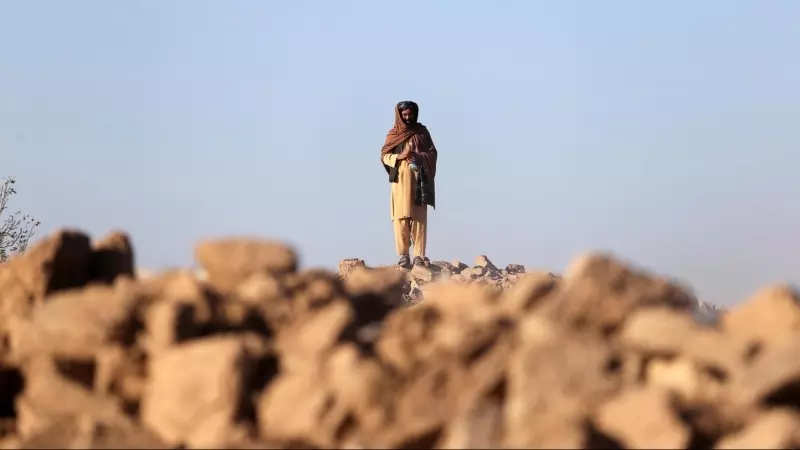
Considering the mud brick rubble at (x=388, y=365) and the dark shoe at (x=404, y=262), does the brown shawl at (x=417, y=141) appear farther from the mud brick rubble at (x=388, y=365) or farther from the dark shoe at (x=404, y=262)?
the mud brick rubble at (x=388, y=365)

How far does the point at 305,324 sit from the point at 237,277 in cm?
62

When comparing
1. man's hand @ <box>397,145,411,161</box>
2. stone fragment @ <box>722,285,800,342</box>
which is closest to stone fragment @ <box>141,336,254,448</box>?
stone fragment @ <box>722,285,800,342</box>

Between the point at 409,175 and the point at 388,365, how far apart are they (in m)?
13.8

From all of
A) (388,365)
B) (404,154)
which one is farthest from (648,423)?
(404,154)

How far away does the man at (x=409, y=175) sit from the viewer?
1772cm

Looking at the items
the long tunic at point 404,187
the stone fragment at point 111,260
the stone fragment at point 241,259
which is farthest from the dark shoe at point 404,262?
the stone fragment at point 241,259

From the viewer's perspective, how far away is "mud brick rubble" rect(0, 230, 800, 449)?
3.71 m

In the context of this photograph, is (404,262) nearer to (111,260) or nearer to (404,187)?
(404,187)

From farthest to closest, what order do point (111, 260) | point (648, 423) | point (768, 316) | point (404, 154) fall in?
point (404, 154), point (111, 260), point (768, 316), point (648, 423)

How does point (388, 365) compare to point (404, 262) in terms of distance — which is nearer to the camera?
point (388, 365)

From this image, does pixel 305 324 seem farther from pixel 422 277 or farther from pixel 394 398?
pixel 422 277

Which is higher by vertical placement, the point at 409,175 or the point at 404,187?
the point at 409,175

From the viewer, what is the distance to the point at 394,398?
3.84 metres

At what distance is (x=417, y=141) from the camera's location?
1786cm
